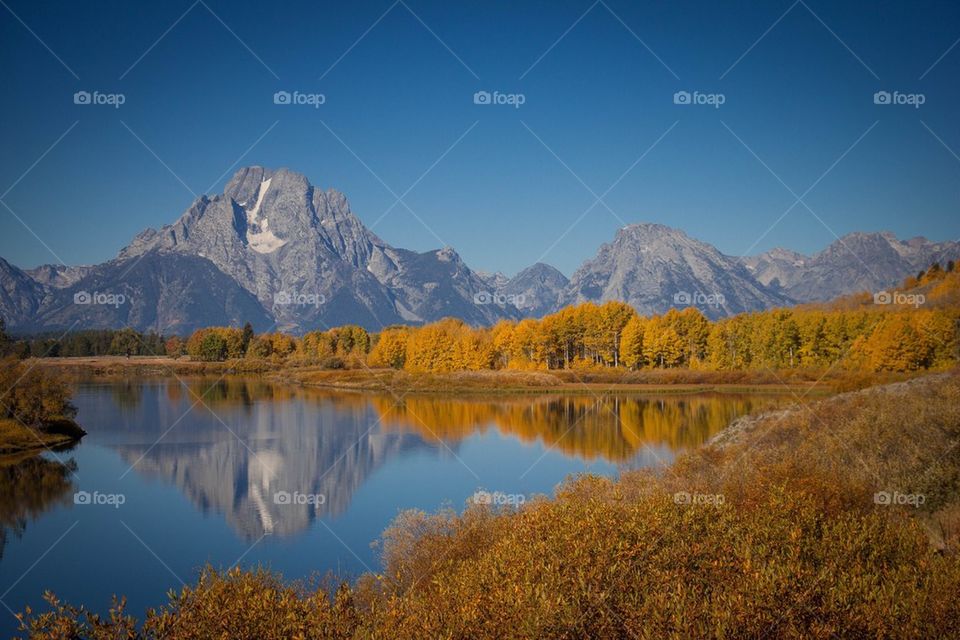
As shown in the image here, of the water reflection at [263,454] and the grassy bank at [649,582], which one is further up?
the grassy bank at [649,582]

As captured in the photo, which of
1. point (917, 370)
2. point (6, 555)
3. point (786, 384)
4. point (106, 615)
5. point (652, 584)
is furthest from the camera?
point (786, 384)

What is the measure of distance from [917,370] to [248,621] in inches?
2682

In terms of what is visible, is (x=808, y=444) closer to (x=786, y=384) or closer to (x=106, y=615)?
(x=106, y=615)

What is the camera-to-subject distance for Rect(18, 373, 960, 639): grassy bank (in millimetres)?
6664

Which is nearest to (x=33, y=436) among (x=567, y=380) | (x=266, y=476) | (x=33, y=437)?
(x=33, y=437)

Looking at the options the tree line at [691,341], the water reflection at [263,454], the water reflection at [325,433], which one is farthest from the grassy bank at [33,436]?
the tree line at [691,341]

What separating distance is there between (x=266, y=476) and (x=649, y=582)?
26.3m

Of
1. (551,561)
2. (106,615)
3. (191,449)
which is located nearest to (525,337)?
(191,449)

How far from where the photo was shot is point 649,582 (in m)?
8.02

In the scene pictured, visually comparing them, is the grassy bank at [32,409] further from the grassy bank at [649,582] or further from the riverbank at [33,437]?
the grassy bank at [649,582]

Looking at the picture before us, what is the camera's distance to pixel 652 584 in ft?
26.1

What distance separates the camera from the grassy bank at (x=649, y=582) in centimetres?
666

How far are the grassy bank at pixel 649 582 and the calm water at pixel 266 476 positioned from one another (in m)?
7.26

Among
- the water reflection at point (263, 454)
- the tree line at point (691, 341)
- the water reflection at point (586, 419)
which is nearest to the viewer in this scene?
the water reflection at point (263, 454)
